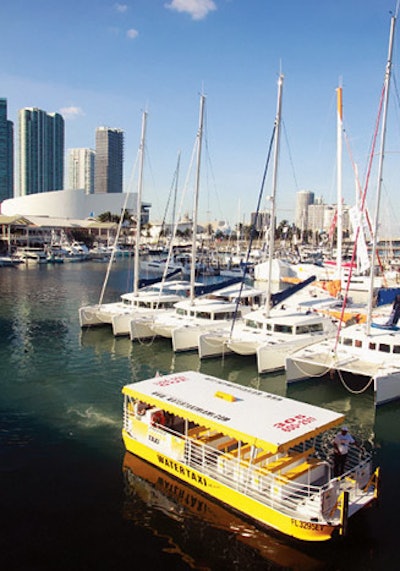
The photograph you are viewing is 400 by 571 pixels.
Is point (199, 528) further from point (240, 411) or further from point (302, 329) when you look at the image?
point (302, 329)

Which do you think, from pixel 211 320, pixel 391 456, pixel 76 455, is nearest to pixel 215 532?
pixel 76 455

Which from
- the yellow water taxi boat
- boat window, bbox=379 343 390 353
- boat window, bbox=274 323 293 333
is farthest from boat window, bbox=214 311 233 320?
the yellow water taxi boat

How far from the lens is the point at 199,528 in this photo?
554 inches

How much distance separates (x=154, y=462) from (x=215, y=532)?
149 inches

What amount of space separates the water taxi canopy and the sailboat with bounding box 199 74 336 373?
37.0 ft

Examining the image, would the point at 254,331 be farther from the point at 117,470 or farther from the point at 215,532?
the point at 215,532

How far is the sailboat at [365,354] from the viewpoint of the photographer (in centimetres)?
2472

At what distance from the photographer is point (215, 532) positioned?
13891 mm

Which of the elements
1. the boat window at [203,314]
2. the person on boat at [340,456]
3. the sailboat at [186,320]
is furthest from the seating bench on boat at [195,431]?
the boat window at [203,314]

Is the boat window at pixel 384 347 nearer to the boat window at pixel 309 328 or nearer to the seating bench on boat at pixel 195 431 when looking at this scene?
the boat window at pixel 309 328

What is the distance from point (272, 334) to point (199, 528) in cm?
1806

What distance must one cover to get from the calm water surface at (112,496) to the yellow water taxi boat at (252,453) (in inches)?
25.5

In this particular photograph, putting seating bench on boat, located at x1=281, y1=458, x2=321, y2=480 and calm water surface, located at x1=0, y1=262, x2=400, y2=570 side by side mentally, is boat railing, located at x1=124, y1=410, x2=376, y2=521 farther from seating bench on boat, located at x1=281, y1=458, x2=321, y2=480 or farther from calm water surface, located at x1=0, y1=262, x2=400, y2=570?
calm water surface, located at x1=0, y1=262, x2=400, y2=570

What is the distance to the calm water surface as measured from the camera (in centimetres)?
1294
